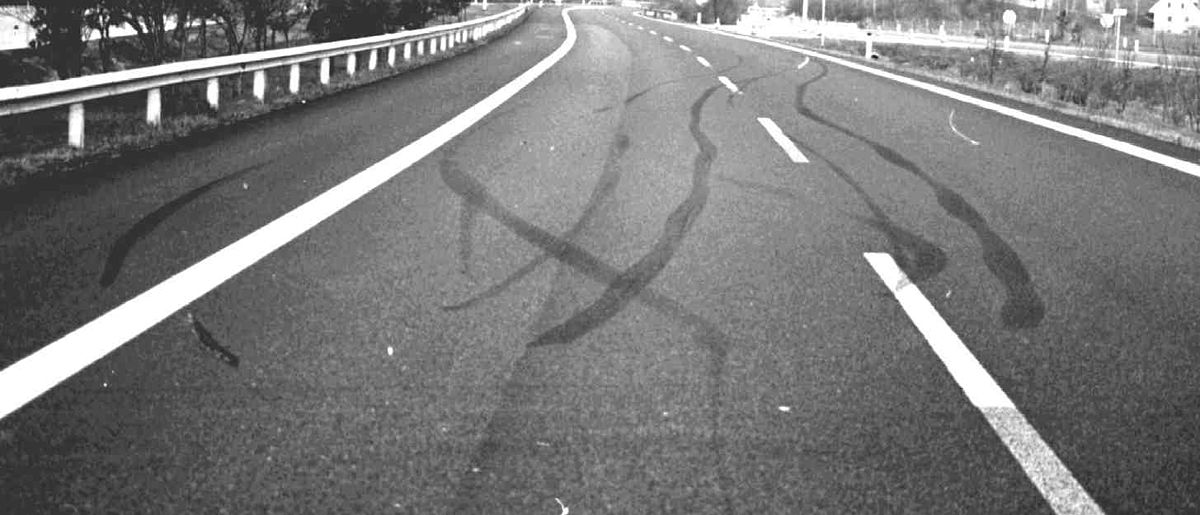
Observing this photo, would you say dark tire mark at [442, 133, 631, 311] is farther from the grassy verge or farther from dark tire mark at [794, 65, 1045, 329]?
the grassy verge

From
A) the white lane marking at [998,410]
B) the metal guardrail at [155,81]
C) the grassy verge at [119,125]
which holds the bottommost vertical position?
the white lane marking at [998,410]

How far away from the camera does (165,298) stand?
204 inches

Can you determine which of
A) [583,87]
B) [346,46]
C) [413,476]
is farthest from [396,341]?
[346,46]

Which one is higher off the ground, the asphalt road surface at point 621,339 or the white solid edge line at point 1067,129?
the white solid edge line at point 1067,129

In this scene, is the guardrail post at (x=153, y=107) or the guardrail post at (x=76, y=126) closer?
the guardrail post at (x=76, y=126)

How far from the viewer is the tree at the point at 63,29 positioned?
691 inches

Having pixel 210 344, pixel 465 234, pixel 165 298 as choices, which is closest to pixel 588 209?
pixel 465 234

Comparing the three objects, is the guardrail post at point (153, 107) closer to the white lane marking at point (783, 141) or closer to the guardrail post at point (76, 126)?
the guardrail post at point (76, 126)

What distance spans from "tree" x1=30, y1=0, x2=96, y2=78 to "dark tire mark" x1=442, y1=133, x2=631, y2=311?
446 inches

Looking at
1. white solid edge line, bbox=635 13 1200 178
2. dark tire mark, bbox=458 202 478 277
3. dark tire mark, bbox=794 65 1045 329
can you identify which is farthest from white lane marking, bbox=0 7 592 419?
white solid edge line, bbox=635 13 1200 178

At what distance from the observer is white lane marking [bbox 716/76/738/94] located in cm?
1717

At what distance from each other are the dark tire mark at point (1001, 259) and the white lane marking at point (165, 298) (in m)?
4.02

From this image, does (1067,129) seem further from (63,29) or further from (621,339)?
(63,29)

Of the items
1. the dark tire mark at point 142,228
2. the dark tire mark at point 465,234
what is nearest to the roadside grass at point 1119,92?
the dark tire mark at point 465,234
